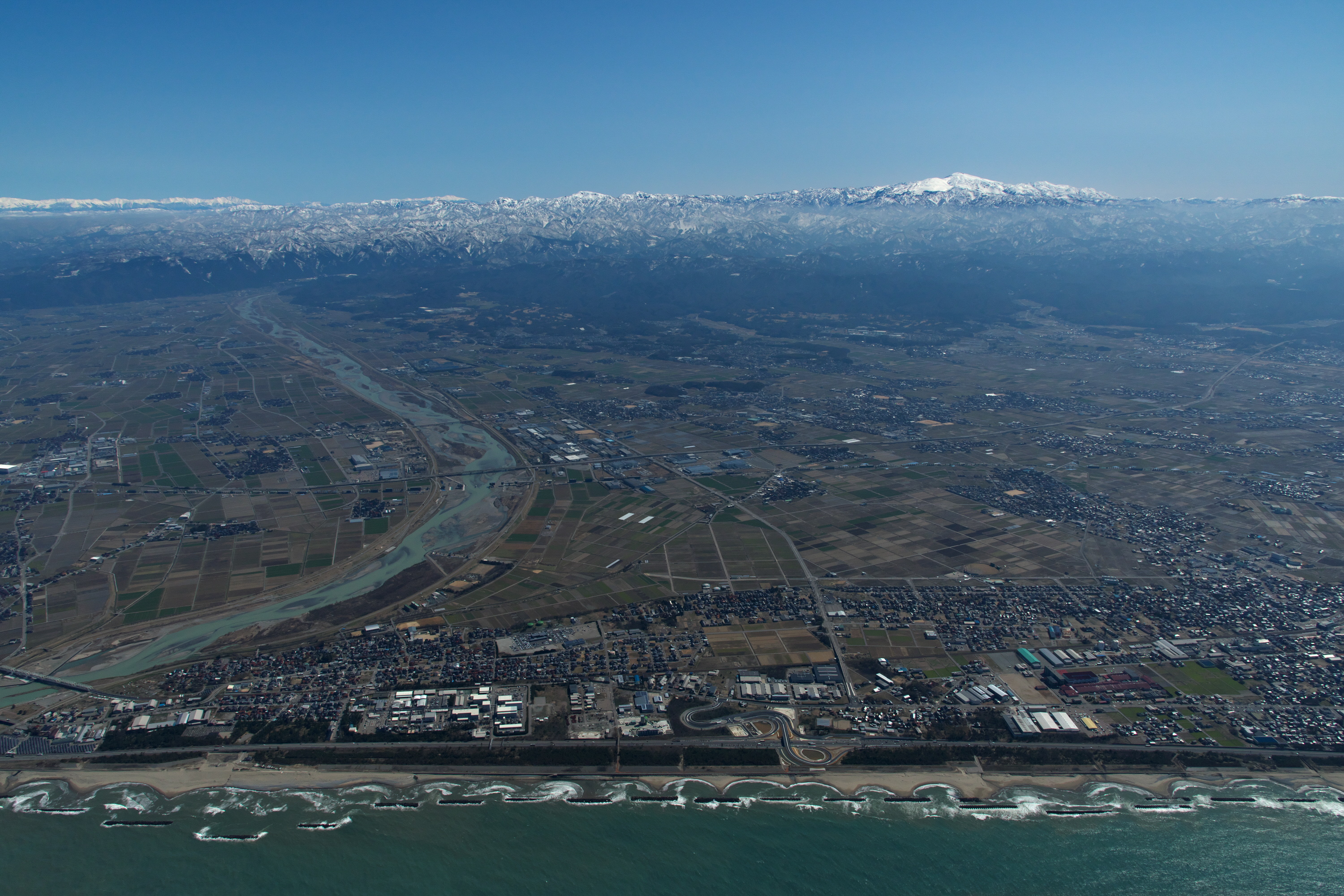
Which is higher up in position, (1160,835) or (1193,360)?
(1193,360)

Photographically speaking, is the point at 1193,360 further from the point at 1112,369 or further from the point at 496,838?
the point at 496,838

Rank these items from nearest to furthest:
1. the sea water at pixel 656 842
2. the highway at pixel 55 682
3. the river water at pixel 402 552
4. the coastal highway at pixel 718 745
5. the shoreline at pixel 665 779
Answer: the sea water at pixel 656 842, the shoreline at pixel 665 779, the coastal highway at pixel 718 745, the highway at pixel 55 682, the river water at pixel 402 552

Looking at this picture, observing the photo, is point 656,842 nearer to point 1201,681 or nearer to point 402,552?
point 1201,681

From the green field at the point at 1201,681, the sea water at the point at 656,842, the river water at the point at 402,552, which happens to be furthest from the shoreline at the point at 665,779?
the river water at the point at 402,552

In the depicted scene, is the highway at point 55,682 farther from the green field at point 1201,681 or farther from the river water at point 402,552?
the green field at point 1201,681

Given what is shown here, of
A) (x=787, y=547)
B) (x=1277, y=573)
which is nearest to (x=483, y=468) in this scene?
(x=787, y=547)

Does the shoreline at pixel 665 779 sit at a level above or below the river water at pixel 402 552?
below

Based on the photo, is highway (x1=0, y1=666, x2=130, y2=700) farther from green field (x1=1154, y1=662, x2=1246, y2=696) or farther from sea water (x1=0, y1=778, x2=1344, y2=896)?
green field (x1=1154, y1=662, x2=1246, y2=696)
